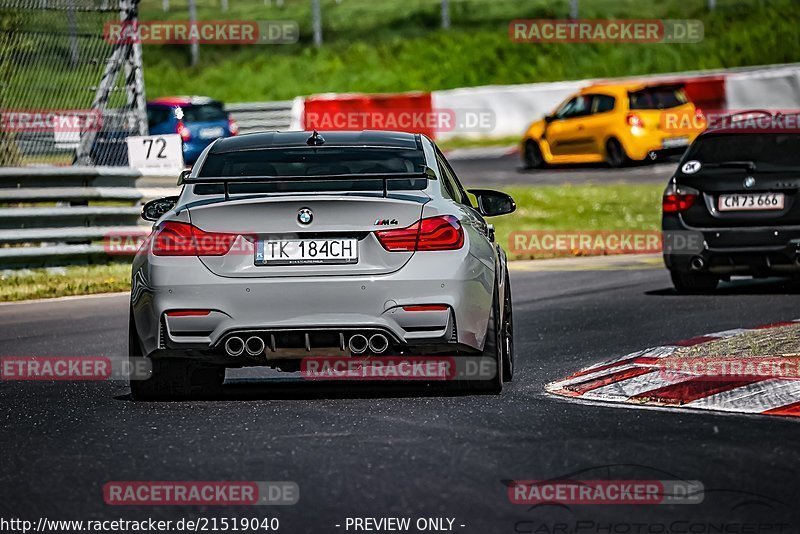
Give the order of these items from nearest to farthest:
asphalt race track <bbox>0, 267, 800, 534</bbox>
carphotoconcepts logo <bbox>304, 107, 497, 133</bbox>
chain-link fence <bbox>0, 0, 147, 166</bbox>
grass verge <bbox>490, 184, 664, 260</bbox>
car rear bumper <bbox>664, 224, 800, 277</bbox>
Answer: asphalt race track <bbox>0, 267, 800, 534</bbox>, car rear bumper <bbox>664, 224, 800, 277</bbox>, chain-link fence <bbox>0, 0, 147, 166</bbox>, grass verge <bbox>490, 184, 664, 260</bbox>, carphotoconcepts logo <bbox>304, 107, 497, 133</bbox>

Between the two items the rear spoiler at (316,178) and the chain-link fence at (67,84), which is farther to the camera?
the chain-link fence at (67,84)

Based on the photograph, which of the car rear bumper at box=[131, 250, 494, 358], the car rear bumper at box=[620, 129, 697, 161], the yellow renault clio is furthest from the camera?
the yellow renault clio

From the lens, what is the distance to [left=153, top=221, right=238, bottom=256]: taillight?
306 inches

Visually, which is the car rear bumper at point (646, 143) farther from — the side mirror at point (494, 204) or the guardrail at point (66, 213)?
the side mirror at point (494, 204)

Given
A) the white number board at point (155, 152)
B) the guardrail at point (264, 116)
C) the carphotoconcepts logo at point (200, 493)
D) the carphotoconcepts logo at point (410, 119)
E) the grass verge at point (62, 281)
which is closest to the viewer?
the carphotoconcepts logo at point (200, 493)

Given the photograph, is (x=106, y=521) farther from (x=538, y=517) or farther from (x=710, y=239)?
(x=710, y=239)

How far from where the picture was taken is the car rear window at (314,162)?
8516mm

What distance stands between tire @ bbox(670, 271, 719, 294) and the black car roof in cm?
535

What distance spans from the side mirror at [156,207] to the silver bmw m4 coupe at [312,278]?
3.16ft

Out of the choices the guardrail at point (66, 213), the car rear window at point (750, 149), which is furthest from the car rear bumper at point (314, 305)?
the guardrail at point (66, 213)

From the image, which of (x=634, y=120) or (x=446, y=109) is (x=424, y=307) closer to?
(x=634, y=120)

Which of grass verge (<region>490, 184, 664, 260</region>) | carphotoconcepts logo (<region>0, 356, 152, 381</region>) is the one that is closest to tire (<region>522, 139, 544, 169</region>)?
grass verge (<region>490, 184, 664, 260</region>)

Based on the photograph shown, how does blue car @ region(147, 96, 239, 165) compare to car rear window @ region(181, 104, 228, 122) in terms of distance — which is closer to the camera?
blue car @ region(147, 96, 239, 165)

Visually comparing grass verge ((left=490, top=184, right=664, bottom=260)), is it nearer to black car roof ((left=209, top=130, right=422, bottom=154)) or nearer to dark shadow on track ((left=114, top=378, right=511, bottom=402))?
black car roof ((left=209, top=130, right=422, bottom=154))
